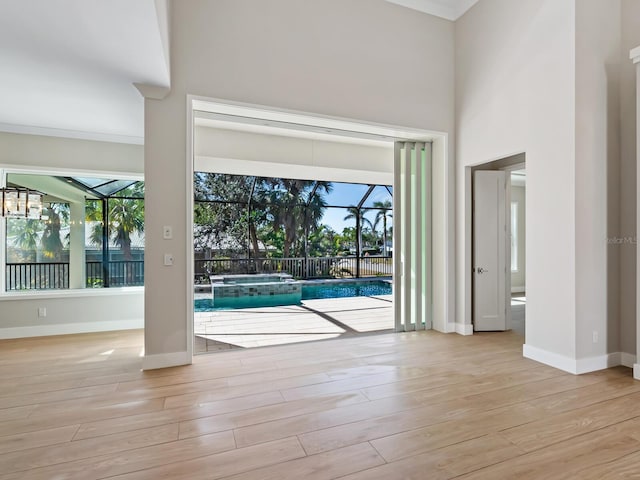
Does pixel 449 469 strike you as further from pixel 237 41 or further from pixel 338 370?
pixel 237 41

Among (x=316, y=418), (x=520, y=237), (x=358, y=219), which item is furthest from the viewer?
(x=358, y=219)

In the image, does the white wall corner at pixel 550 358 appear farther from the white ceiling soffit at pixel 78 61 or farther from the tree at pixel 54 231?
the tree at pixel 54 231

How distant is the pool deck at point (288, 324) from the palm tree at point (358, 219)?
5.65 m

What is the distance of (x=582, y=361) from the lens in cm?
320

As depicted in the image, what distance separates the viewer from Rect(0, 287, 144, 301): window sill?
4.43 m

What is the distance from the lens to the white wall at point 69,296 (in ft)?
14.5

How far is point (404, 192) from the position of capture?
4.79m

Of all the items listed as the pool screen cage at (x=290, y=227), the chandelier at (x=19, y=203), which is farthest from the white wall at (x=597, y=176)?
the pool screen cage at (x=290, y=227)

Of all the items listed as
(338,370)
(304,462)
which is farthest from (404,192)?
(304,462)

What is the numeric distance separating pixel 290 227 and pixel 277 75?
8.70 m

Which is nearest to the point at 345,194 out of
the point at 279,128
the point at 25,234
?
the point at 279,128

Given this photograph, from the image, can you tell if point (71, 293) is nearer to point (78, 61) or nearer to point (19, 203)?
point (19, 203)

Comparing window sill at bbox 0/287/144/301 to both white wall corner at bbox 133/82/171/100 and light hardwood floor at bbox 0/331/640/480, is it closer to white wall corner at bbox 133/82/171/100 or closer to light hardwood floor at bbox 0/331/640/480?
light hardwood floor at bbox 0/331/640/480

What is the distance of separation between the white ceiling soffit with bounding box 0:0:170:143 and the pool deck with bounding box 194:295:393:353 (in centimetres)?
292
